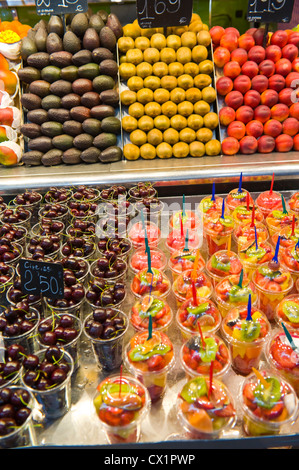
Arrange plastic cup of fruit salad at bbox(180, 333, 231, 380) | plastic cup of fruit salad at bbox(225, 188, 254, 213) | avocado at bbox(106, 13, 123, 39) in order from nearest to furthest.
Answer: plastic cup of fruit salad at bbox(180, 333, 231, 380)
plastic cup of fruit salad at bbox(225, 188, 254, 213)
avocado at bbox(106, 13, 123, 39)

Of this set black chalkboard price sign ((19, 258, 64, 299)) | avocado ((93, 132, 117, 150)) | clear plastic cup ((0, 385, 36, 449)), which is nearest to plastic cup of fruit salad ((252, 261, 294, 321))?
black chalkboard price sign ((19, 258, 64, 299))

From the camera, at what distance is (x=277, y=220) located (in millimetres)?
1808

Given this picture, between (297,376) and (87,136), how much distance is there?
2172 mm

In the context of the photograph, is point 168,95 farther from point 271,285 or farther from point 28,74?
point 271,285

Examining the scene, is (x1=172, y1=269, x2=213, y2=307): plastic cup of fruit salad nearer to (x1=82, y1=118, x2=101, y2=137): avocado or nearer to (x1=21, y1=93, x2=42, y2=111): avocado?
(x1=82, y1=118, x2=101, y2=137): avocado

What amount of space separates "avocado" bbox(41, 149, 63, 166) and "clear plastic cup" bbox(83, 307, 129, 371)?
1736mm

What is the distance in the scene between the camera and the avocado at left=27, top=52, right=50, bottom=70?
2.82 metres

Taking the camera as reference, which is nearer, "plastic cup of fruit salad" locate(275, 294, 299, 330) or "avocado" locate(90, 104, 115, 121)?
"plastic cup of fruit salad" locate(275, 294, 299, 330)

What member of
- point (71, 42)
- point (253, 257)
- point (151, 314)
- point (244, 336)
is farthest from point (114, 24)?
point (244, 336)

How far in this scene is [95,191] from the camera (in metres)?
2.24

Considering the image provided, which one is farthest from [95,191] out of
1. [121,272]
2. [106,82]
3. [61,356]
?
[61,356]

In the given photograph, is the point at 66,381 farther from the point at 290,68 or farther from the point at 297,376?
the point at 290,68

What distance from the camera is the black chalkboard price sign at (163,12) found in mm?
2623
